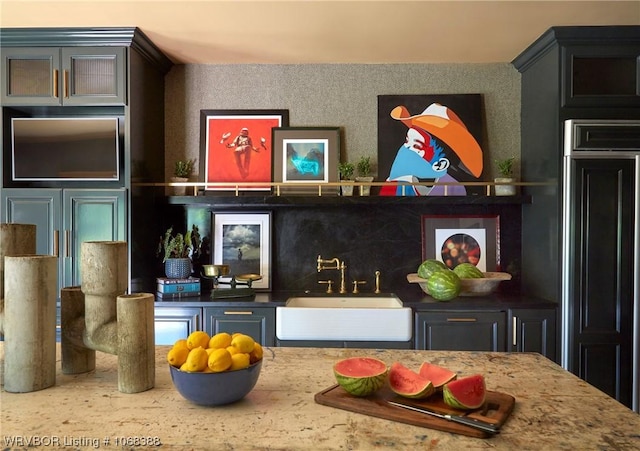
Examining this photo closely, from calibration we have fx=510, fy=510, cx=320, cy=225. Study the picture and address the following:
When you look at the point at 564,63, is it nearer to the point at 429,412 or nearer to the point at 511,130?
the point at 511,130

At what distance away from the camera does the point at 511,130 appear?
3.95m

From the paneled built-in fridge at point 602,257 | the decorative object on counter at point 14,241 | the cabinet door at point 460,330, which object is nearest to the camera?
the decorative object on counter at point 14,241

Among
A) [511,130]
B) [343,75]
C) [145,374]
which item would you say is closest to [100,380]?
[145,374]

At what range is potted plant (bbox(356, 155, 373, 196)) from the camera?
3.78 metres

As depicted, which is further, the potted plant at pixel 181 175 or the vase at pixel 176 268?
the potted plant at pixel 181 175

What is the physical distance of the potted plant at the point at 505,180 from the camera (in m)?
3.69

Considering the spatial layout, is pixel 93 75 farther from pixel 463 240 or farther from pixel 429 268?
pixel 463 240

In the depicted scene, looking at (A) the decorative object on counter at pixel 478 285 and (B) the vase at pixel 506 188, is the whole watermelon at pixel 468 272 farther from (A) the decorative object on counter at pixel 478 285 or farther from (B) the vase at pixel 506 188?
(B) the vase at pixel 506 188

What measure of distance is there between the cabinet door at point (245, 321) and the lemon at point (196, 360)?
2.00 meters

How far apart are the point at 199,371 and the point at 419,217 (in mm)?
2869

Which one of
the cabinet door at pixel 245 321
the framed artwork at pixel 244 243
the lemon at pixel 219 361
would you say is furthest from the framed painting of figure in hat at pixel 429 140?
the lemon at pixel 219 361

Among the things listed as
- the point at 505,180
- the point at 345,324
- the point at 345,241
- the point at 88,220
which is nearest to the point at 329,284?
the point at 345,241

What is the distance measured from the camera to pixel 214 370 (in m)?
1.32

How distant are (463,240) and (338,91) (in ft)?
4.93
